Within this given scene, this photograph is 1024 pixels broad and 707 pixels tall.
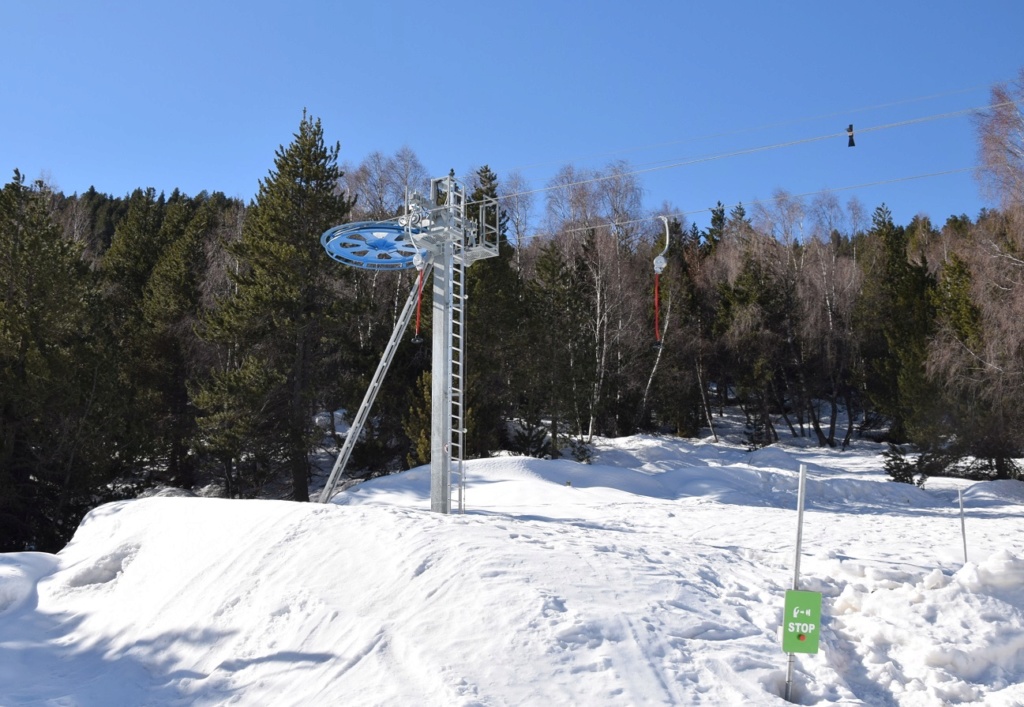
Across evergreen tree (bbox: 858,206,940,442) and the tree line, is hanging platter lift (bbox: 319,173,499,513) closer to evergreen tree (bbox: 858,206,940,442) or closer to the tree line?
the tree line

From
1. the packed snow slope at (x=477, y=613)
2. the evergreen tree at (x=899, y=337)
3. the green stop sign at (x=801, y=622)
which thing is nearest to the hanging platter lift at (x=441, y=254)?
the packed snow slope at (x=477, y=613)

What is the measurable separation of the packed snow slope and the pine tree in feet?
30.1

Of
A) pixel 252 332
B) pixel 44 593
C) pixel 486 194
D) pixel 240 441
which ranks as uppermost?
pixel 486 194

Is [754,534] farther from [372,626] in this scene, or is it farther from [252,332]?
[252,332]

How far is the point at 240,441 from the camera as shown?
2277 cm

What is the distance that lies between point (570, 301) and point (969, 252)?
44.7 ft

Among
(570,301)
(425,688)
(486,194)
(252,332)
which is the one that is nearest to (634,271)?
(570,301)

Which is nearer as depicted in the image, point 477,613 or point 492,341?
point 477,613

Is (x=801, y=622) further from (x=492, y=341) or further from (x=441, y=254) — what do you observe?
(x=492, y=341)

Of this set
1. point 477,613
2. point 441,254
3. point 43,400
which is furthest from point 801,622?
point 43,400

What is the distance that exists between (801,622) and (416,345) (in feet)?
68.8

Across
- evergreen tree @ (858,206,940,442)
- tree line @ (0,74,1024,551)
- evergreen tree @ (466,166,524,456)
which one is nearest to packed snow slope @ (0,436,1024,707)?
tree line @ (0,74,1024,551)

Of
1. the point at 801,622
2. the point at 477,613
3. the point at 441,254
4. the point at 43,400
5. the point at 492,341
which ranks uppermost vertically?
the point at 441,254

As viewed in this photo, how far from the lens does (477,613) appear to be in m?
7.86
